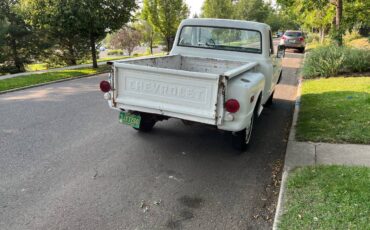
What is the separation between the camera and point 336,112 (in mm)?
7027

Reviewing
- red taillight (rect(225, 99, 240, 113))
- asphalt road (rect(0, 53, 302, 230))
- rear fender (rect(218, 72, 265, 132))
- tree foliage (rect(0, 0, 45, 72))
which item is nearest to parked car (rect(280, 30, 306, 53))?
tree foliage (rect(0, 0, 45, 72))

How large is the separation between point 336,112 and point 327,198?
154 inches

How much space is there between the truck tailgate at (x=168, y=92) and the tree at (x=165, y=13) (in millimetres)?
20954

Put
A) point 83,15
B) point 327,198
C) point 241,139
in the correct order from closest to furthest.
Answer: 1. point 327,198
2. point 241,139
3. point 83,15

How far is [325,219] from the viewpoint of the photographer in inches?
128

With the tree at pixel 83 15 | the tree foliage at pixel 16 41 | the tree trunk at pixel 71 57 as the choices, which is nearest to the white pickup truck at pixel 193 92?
the tree at pixel 83 15

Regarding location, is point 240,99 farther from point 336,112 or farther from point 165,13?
point 165,13

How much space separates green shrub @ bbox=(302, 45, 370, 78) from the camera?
37.8ft

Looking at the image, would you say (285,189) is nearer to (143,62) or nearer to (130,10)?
(143,62)

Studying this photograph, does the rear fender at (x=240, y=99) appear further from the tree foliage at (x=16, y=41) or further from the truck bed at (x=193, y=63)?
the tree foliage at (x=16, y=41)

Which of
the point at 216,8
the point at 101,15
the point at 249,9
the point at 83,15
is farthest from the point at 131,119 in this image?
the point at 249,9

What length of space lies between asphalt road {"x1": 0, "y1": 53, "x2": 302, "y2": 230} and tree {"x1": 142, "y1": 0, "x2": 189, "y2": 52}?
19671 mm

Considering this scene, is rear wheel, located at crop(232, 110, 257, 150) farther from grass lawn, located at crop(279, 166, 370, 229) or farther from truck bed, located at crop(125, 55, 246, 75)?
truck bed, located at crop(125, 55, 246, 75)

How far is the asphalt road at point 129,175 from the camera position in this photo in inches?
137
